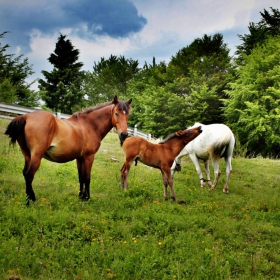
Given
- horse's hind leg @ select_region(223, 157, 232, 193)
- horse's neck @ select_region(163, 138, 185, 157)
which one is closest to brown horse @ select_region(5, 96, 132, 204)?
horse's neck @ select_region(163, 138, 185, 157)

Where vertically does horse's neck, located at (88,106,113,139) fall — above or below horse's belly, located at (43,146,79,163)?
above

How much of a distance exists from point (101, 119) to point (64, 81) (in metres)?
25.5

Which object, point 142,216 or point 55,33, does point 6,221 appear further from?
point 55,33

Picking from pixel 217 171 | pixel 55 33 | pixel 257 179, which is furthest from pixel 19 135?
pixel 55 33

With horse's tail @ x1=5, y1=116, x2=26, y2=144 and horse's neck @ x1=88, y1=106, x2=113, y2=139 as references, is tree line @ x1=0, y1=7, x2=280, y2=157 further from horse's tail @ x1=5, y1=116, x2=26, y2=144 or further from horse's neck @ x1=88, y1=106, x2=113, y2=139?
horse's tail @ x1=5, y1=116, x2=26, y2=144

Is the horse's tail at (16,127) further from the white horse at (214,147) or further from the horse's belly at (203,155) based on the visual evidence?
the horse's belly at (203,155)

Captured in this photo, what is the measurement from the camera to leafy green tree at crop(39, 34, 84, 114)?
2928 centimetres

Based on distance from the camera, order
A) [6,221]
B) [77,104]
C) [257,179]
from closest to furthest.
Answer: [6,221], [257,179], [77,104]

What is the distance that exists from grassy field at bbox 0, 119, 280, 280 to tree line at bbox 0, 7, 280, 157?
12.4 m

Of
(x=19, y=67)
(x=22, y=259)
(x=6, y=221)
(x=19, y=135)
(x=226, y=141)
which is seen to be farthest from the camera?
(x=19, y=67)

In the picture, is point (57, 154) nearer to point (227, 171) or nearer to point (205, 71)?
point (227, 171)

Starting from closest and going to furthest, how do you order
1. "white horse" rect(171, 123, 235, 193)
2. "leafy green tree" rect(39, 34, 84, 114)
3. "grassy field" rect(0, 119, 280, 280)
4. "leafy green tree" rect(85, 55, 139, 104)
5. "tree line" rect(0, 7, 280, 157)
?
"grassy field" rect(0, 119, 280, 280) → "white horse" rect(171, 123, 235, 193) → "tree line" rect(0, 7, 280, 157) → "leafy green tree" rect(39, 34, 84, 114) → "leafy green tree" rect(85, 55, 139, 104)

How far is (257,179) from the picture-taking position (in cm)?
1235

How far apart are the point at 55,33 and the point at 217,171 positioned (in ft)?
91.5
